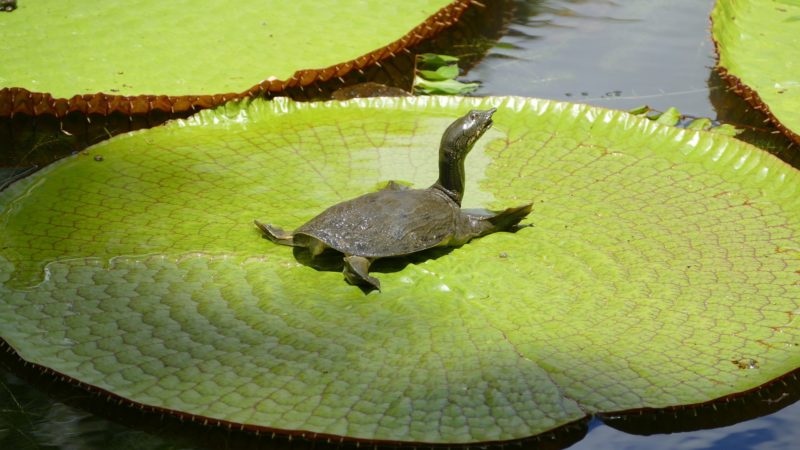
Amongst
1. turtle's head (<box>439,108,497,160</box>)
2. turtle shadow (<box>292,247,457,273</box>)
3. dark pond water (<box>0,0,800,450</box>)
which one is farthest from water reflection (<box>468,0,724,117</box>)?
turtle shadow (<box>292,247,457,273</box>)

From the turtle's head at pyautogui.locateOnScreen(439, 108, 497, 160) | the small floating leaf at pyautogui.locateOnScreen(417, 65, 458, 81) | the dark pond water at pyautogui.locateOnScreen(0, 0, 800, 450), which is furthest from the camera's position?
the small floating leaf at pyautogui.locateOnScreen(417, 65, 458, 81)

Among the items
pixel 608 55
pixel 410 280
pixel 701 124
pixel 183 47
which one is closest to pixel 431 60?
pixel 608 55

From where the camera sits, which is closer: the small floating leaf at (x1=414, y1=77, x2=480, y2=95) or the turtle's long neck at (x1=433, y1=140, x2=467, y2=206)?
the turtle's long neck at (x1=433, y1=140, x2=467, y2=206)

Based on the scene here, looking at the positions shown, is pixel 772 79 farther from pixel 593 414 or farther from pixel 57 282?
pixel 57 282

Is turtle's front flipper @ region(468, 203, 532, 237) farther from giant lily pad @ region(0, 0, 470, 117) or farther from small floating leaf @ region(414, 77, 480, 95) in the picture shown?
small floating leaf @ region(414, 77, 480, 95)

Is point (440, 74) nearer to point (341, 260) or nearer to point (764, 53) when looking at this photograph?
point (764, 53)

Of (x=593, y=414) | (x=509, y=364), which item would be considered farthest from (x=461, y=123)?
(x=593, y=414)

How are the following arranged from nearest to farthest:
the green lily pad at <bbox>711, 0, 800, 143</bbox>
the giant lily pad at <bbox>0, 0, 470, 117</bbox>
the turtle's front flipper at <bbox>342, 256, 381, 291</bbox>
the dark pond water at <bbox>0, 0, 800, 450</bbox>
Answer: the dark pond water at <bbox>0, 0, 800, 450</bbox> → the turtle's front flipper at <bbox>342, 256, 381, 291</bbox> → the giant lily pad at <bbox>0, 0, 470, 117</bbox> → the green lily pad at <bbox>711, 0, 800, 143</bbox>
